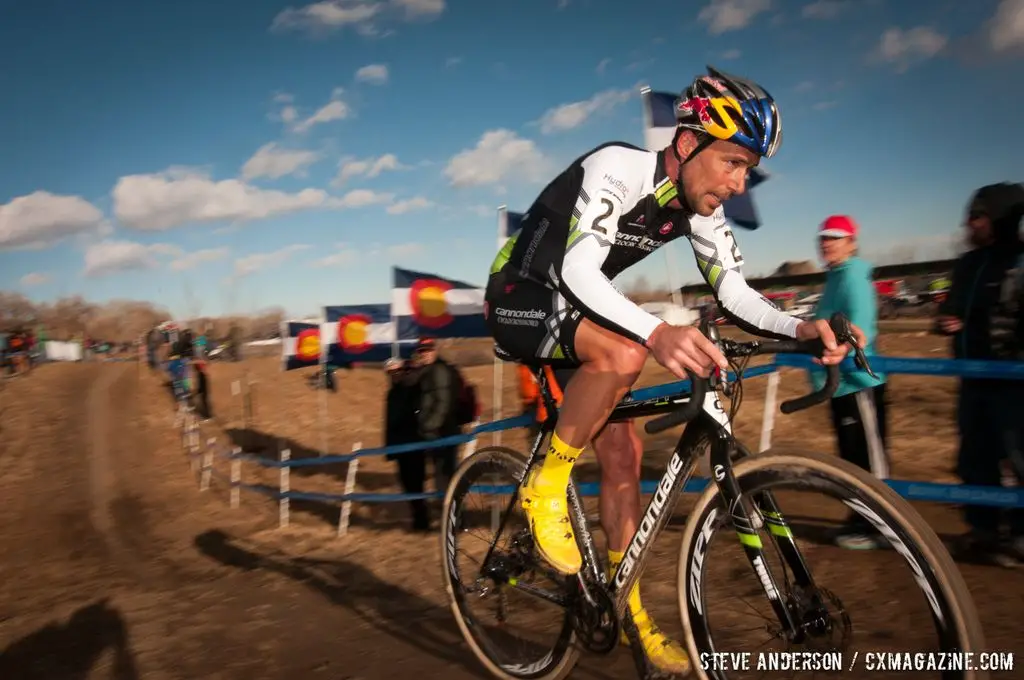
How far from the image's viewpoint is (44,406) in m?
24.6

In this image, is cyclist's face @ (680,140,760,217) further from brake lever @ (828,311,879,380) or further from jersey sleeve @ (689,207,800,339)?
brake lever @ (828,311,879,380)

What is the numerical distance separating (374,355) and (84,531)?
696 cm

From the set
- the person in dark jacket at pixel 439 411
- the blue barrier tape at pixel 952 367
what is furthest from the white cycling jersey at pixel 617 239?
the person in dark jacket at pixel 439 411

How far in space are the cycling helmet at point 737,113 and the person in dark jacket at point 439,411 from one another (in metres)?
6.09

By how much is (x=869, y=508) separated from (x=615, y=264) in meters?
1.57

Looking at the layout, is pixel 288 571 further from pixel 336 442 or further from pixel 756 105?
pixel 336 442

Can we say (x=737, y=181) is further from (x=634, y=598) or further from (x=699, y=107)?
(x=634, y=598)

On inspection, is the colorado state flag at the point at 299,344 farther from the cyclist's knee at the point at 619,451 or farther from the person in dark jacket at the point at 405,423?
the cyclist's knee at the point at 619,451

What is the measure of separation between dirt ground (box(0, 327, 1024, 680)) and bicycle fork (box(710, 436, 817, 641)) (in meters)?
0.23

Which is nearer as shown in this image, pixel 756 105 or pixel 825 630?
pixel 825 630

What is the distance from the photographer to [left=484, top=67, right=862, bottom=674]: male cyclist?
256 centimetres

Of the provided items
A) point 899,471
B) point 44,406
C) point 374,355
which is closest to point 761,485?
point 899,471

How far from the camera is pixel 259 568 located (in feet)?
22.9

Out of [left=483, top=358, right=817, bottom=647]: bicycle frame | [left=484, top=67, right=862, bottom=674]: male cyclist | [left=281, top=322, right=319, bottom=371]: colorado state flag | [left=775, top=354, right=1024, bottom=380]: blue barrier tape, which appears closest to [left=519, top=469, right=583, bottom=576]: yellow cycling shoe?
[left=484, top=67, right=862, bottom=674]: male cyclist
